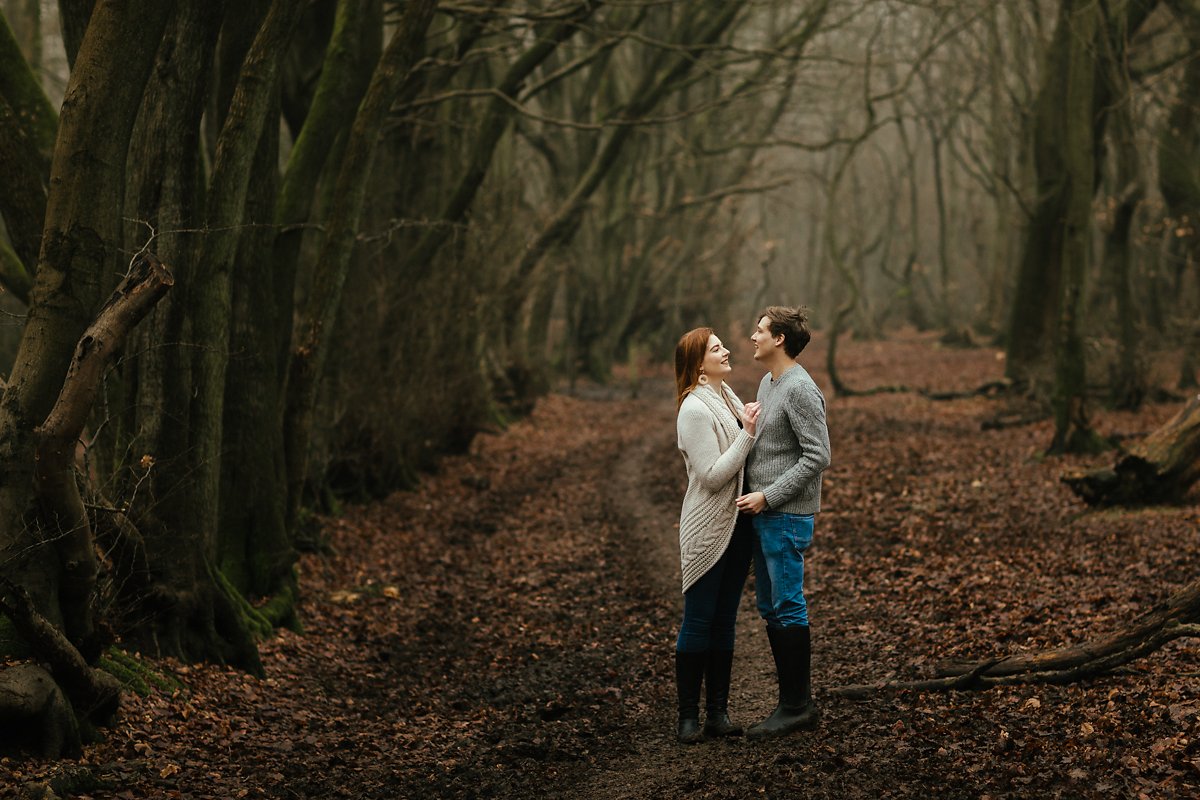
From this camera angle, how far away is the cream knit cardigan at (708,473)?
A: 18.3ft

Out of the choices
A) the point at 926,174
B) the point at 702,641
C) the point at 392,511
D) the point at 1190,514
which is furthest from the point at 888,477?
the point at 926,174

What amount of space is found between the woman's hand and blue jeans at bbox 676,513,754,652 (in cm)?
48

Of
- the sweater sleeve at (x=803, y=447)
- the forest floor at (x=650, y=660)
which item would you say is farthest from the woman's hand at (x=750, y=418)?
the forest floor at (x=650, y=660)

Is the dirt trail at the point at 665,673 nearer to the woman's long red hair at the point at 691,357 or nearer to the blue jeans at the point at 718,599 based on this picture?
the blue jeans at the point at 718,599

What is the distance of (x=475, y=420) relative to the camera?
16984 mm

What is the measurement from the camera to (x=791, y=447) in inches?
223

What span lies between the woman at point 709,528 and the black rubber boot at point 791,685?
229 millimetres

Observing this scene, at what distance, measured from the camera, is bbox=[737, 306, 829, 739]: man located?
5555mm

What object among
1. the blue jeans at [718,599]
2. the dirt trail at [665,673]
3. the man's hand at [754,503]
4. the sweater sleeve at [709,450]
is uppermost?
the sweater sleeve at [709,450]

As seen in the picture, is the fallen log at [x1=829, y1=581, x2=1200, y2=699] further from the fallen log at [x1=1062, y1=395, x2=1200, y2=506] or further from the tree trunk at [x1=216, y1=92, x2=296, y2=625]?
the fallen log at [x1=1062, y1=395, x2=1200, y2=506]

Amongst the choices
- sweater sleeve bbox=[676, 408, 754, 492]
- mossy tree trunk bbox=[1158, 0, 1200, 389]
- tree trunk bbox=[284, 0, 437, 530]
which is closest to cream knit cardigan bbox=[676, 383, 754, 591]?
sweater sleeve bbox=[676, 408, 754, 492]

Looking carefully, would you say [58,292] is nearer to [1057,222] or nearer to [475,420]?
[475,420]

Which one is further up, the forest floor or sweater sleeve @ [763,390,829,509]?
sweater sleeve @ [763,390,829,509]

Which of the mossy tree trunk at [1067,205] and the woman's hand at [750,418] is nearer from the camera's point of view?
the woman's hand at [750,418]
